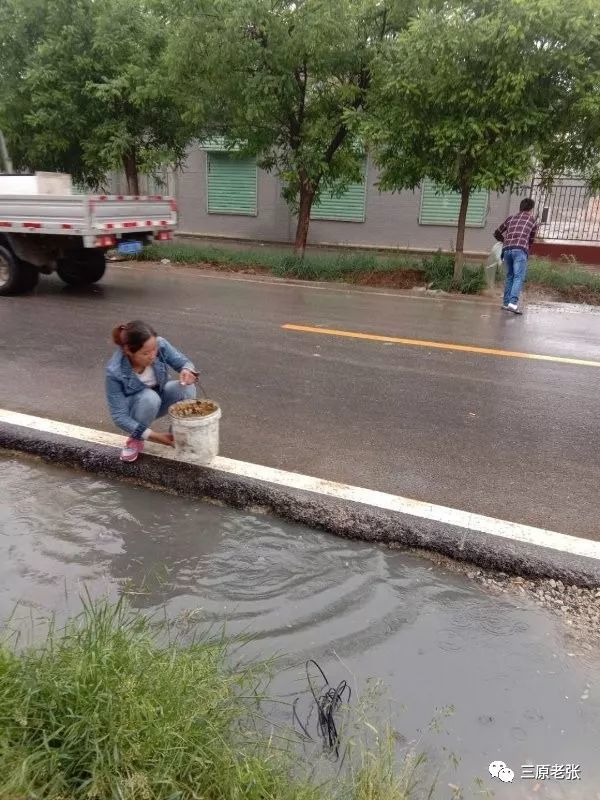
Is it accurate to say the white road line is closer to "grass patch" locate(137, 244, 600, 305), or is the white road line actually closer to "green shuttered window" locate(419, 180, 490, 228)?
"grass patch" locate(137, 244, 600, 305)

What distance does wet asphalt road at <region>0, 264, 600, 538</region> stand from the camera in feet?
13.4

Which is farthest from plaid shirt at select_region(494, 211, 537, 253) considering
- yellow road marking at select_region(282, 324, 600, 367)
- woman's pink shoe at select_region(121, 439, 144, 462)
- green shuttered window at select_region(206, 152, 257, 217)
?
green shuttered window at select_region(206, 152, 257, 217)

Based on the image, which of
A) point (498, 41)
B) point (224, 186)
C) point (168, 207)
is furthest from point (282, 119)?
point (224, 186)

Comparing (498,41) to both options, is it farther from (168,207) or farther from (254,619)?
(254,619)

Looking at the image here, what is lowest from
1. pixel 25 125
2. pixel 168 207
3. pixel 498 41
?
pixel 168 207

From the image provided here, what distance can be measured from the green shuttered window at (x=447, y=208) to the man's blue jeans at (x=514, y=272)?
7201mm

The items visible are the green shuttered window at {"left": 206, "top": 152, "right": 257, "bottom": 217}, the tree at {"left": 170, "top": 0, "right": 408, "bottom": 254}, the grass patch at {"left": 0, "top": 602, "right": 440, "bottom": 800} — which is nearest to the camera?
the grass patch at {"left": 0, "top": 602, "right": 440, "bottom": 800}

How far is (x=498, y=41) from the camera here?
28.7ft

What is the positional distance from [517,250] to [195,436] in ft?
24.7

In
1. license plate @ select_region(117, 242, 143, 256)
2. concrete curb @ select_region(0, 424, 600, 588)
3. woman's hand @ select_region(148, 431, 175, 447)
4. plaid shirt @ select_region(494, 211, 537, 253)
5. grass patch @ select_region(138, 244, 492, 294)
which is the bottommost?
concrete curb @ select_region(0, 424, 600, 588)

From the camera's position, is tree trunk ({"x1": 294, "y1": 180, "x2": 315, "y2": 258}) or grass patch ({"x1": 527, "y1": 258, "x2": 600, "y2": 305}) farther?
tree trunk ({"x1": 294, "y1": 180, "x2": 315, "y2": 258})

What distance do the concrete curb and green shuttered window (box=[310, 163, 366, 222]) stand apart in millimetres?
14816

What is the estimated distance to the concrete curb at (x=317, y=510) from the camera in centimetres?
319

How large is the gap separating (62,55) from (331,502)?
12325mm
